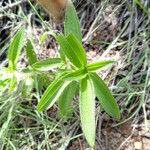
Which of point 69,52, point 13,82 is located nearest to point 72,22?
point 69,52

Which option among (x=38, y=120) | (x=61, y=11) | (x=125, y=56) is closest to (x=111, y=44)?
(x=125, y=56)

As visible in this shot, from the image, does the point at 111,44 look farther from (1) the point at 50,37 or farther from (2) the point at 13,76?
(2) the point at 13,76

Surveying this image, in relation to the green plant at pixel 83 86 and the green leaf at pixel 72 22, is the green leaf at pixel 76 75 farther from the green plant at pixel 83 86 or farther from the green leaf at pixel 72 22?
the green leaf at pixel 72 22

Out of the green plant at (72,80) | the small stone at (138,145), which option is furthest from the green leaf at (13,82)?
the small stone at (138,145)

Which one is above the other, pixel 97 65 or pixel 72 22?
pixel 72 22

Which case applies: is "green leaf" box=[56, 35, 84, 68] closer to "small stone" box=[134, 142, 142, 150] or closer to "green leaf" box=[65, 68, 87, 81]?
"green leaf" box=[65, 68, 87, 81]

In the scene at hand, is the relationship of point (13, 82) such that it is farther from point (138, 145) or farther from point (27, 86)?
point (138, 145)

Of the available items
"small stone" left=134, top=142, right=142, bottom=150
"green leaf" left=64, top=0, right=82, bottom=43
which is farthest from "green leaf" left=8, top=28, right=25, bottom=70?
"small stone" left=134, top=142, right=142, bottom=150
